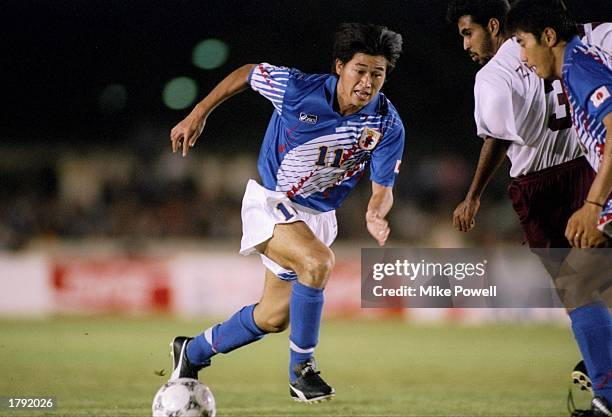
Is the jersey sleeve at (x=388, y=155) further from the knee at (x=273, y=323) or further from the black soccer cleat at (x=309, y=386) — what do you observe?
the black soccer cleat at (x=309, y=386)

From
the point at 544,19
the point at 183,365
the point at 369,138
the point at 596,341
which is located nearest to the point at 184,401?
the point at 183,365

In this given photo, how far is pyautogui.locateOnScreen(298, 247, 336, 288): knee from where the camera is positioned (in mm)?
3895

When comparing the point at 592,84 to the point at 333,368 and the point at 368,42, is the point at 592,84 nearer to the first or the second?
the point at 368,42

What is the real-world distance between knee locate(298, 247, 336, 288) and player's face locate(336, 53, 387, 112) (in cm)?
76

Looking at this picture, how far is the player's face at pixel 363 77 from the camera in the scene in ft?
13.4

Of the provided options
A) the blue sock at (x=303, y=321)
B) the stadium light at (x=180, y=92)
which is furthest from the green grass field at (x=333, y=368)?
the stadium light at (x=180, y=92)

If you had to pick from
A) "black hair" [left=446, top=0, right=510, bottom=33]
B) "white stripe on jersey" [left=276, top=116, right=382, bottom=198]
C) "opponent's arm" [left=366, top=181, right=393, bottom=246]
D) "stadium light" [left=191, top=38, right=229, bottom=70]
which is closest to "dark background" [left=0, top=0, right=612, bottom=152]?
"stadium light" [left=191, top=38, right=229, bottom=70]

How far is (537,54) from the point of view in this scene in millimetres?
3617

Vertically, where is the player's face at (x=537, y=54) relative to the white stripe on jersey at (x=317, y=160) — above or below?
above

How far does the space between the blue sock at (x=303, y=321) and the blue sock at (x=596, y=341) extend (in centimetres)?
115

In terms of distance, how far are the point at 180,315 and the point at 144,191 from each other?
1634 millimetres

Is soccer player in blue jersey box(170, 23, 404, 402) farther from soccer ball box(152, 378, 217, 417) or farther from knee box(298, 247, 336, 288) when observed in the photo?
soccer ball box(152, 378, 217, 417)

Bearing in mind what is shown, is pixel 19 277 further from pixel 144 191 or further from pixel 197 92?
pixel 197 92

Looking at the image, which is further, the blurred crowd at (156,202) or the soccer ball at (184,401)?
the blurred crowd at (156,202)
